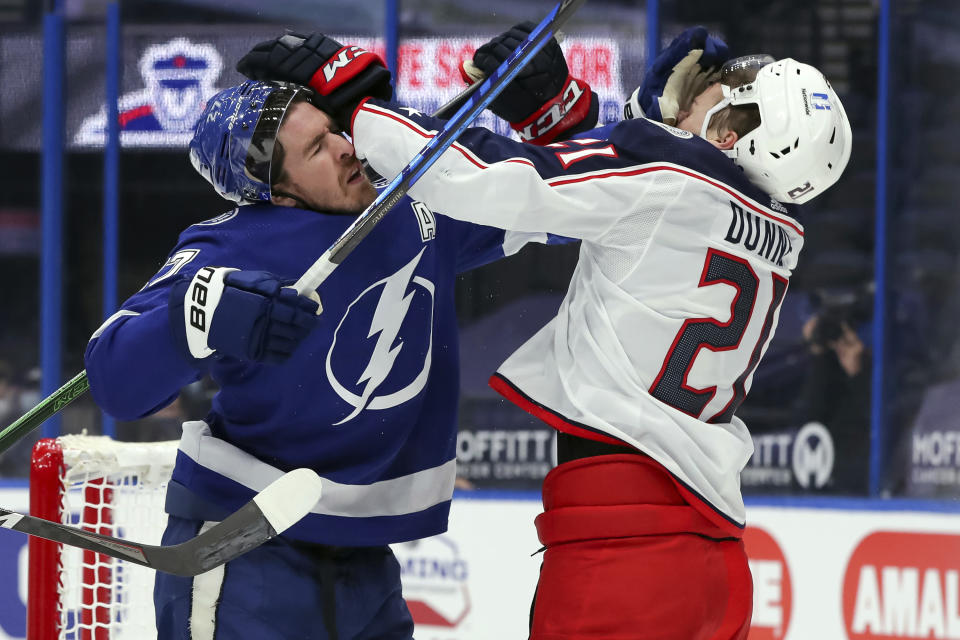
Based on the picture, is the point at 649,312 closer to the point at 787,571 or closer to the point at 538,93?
the point at 538,93

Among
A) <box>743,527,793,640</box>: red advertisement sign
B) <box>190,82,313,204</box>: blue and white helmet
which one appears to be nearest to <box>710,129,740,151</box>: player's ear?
<box>190,82,313,204</box>: blue and white helmet

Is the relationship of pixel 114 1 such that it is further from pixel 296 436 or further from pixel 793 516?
pixel 296 436

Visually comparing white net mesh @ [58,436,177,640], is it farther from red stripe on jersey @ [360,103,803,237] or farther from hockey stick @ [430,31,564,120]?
red stripe on jersey @ [360,103,803,237]

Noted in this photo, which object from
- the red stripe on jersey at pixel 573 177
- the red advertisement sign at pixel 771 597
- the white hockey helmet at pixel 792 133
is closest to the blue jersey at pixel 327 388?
the red stripe on jersey at pixel 573 177

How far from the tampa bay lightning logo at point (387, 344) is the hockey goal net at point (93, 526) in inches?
24.5

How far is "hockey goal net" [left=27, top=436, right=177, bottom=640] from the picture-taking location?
214 cm

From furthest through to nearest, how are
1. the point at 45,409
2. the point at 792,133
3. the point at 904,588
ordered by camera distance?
the point at 904,588 → the point at 45,409 → the point at 792,133

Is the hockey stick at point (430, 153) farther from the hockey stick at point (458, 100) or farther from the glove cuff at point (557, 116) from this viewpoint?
the glove cuff at point (557, 116)

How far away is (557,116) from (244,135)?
20.7 inches

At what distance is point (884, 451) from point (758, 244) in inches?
105

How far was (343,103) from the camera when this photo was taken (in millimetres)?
1743

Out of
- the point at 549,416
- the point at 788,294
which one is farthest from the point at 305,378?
the point at 788,294

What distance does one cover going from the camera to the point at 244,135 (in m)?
1.72

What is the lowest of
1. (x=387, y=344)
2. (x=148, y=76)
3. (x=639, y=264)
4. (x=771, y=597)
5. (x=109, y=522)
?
A: (x=771, y=597)
